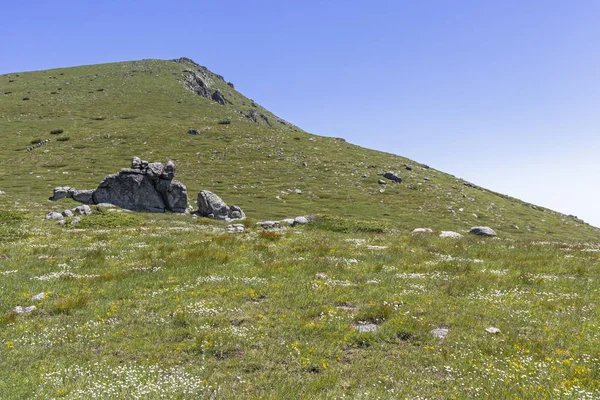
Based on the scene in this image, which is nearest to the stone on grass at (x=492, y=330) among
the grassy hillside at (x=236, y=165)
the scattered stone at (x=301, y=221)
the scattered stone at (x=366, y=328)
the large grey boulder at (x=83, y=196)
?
the scattered stone at (x=366, y=328)

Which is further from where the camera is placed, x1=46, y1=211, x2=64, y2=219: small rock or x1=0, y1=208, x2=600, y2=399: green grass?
x1=46, y1=211, x2=64, y2=219: small rock

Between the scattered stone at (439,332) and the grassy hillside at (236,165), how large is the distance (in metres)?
34.8

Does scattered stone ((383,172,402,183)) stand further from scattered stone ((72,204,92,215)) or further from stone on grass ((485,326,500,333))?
stone on grass ((485,326,500,333))

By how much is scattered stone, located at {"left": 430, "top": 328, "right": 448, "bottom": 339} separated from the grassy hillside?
34811 mm

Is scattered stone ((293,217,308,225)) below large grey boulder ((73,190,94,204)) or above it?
above

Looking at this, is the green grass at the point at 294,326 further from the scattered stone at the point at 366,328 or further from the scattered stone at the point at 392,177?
the scattered stone at the point at 392,177

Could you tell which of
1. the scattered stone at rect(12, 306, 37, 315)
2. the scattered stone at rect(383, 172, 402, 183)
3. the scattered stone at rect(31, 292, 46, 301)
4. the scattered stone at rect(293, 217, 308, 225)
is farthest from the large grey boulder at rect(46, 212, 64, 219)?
the scattered stone at rect(383, 172, 402, 183)

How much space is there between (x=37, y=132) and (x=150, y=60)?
107m

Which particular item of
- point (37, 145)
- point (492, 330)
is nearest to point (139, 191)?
point (492, 330)

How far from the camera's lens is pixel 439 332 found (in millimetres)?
10969

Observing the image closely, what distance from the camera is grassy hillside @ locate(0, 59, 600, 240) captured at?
6544cm

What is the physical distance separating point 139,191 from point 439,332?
4810cm

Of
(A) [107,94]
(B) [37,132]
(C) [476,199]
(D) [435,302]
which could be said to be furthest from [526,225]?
(A) [107,94]

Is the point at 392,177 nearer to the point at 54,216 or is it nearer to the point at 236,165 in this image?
the point at 236,165
